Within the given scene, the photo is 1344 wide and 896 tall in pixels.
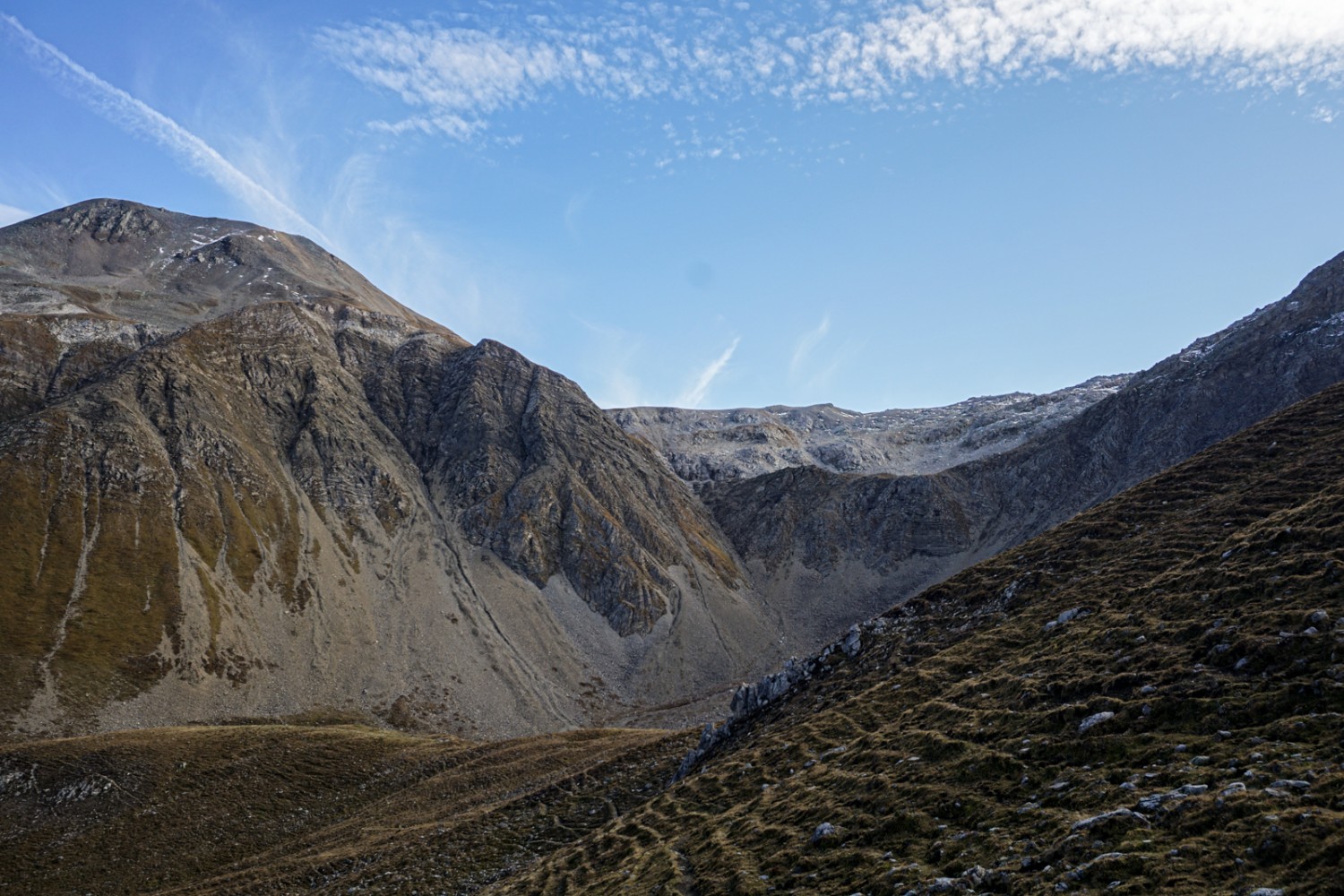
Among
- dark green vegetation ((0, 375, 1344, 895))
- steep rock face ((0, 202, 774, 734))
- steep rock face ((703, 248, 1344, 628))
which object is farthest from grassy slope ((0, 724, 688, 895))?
steep rock face ((703, 248, 1344, 628))

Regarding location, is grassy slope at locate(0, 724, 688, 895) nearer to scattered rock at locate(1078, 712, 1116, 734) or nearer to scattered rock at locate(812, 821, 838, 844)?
scattered rock at locate(812, 821, 838, 844)

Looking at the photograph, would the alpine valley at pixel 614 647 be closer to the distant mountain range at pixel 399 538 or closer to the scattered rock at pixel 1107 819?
the scattered rock at pixel 1107 819

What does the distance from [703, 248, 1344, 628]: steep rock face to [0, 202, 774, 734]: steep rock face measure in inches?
977

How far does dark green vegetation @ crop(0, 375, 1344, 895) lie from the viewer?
51.4ft

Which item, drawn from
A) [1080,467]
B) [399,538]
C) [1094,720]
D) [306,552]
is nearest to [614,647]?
[399,538]

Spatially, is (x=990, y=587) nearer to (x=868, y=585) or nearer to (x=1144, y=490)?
(x=1144, y=490)

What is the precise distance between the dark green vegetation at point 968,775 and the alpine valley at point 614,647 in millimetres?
162

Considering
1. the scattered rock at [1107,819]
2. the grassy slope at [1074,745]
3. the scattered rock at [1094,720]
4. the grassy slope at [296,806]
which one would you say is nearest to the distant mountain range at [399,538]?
the grassy slope at [296,806]

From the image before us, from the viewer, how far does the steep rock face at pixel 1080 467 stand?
491 ft

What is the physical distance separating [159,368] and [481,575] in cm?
8293

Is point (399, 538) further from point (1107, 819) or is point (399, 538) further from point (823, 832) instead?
point (1107, 819)

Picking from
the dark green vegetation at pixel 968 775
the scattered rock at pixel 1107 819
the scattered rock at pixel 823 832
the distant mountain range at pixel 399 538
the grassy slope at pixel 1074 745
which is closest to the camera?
the grassy slope at pixel 1074 745

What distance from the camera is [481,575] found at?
513ft

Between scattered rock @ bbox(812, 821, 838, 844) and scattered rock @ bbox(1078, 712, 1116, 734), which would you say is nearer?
scattered rock @ bbox(1078, 712, 1116, 734)
